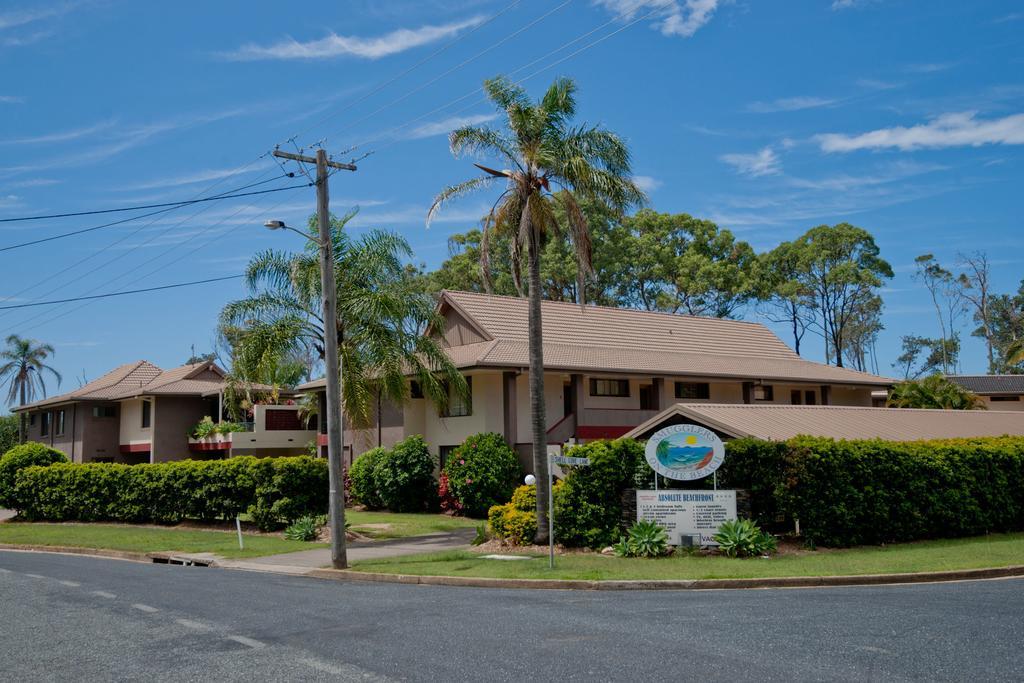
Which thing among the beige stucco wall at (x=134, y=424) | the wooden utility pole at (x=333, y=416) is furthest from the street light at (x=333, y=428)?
the beige stucco wall at (x=134, y=424)

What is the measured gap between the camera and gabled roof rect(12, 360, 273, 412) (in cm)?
4666

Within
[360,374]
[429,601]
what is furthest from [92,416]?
[429,601]

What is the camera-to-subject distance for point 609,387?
3594 centimetres

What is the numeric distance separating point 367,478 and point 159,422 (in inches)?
714

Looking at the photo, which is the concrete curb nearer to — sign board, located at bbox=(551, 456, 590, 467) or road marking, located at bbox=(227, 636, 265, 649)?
sign board, located at bbox=(551, 456, 590, 467)

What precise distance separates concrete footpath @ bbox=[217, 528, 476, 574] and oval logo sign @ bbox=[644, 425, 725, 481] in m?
5.52

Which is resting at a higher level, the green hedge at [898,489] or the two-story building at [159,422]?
the two-story building at [159,422]

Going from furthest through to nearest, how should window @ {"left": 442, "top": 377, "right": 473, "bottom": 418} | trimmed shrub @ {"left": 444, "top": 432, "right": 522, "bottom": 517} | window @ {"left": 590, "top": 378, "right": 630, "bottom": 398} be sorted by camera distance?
window @ {"left": 590, "top": 378, "right": 630, "bottom": 398}
window @ {"left": 442, "top": 377, "right": 473, "bottom": 418}
trimmed shrub @ {"left": 444, "top": 432, "right": 522, "bottom": 517}

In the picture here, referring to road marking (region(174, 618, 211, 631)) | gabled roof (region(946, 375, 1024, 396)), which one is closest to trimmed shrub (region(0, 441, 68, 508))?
road marking (region(174, 618, 211, 631))

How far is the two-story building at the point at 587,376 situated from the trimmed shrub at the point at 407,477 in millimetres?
1089

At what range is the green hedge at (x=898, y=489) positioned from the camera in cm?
2002

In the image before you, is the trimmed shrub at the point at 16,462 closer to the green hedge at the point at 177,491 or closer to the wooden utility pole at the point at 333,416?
the green hedge at the point at 177,491

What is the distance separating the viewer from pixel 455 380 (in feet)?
93.4

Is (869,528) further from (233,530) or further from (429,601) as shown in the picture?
(233,530)
